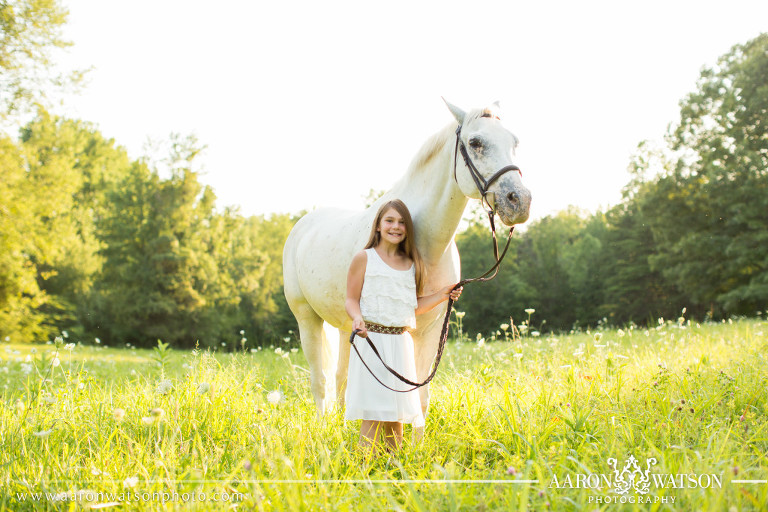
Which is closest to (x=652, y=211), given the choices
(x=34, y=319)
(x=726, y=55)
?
(x=726, y=55)

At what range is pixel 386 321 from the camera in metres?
2.93

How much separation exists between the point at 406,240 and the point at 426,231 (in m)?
0.22

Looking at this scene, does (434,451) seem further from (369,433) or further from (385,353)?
(385,353)

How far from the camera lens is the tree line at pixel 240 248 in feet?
60.1

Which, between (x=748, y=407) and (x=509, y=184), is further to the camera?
(x=748, y=407)

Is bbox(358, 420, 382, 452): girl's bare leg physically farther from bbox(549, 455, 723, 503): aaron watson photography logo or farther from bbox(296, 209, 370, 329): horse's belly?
bbox(296, 209, 370, 329): horse's belly

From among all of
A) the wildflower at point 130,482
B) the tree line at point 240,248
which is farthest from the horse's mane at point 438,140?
the tree line at point 240,248

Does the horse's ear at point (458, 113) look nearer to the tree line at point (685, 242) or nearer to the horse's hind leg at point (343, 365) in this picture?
the horse's hind leg at point (343, 365)

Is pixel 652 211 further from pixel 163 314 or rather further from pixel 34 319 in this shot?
pixel 34 319

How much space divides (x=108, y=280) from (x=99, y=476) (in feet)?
91.3

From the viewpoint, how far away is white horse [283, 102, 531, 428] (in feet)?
9.46

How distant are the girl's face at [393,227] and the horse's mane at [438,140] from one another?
1.92 ft

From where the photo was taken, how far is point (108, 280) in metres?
26.8

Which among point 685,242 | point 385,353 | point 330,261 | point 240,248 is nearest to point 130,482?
point 385,353
